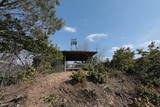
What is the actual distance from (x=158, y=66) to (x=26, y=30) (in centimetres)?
866

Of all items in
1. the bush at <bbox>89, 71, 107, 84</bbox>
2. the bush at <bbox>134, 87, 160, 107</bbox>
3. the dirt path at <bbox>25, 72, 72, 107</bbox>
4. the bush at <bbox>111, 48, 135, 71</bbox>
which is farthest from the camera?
the bush at <bbox>111, 48, 135, 71</bbox>

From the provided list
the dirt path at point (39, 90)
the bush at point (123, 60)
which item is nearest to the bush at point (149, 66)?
the bush at point (123, 60)

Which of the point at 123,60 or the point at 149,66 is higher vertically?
the point at 123,60

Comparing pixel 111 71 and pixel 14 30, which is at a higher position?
pixel 14 30

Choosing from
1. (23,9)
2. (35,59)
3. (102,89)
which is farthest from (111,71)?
(23,9)

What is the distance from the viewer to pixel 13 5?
289 inches

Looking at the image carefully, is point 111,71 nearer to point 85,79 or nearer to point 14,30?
point 85,79

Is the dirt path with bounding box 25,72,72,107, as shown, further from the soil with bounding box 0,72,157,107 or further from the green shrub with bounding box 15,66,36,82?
the green shrub with bounding box 15,66,36,82

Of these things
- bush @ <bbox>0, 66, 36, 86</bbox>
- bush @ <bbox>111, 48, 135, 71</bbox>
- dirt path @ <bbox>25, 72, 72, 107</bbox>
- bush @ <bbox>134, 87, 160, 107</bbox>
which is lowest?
bush @ <bbox>134, 87, 160, 107</bbox>

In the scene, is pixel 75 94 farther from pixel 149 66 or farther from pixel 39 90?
pixel 149 66

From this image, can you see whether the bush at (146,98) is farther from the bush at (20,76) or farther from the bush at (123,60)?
the bush at (20,76)

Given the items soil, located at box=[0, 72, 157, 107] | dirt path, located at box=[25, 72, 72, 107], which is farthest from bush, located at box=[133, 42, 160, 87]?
dirt path, located at box=[25, 72, 72, 107]

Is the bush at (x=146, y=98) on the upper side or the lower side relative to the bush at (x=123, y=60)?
lower

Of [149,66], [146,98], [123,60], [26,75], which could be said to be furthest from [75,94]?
[149,66]
